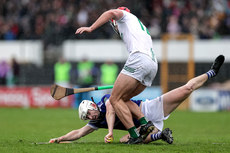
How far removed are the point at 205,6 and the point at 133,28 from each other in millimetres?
14703

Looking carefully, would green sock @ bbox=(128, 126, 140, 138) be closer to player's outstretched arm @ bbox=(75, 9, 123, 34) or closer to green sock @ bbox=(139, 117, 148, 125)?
green sock @ bbox=(139, 117, 148, 125)

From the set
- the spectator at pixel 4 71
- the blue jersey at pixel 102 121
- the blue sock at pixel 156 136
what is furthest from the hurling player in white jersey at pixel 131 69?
the spectator at pixel 4 71

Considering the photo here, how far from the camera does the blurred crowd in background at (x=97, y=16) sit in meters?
21.1

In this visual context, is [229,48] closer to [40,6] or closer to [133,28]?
[40,6]

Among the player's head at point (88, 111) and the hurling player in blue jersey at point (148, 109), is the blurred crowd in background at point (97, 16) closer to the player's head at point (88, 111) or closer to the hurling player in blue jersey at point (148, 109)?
the hurling player in blue jersey at point (148, 109)

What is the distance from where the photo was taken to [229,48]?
766 inches

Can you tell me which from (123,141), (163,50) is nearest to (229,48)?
(163,50)

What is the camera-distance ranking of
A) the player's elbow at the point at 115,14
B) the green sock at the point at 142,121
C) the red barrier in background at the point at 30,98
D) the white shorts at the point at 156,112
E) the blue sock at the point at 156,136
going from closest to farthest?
1. the player's elbow at the point at 115,14
2. the blue sock at the point at 156,136
3. the green sock at the point at 142,121
4. the white shorts at the point at 156,112
5. the red barrier in background at the point at 30,98

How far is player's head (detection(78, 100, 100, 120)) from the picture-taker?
805 cm

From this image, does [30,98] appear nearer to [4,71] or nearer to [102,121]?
[4,71]

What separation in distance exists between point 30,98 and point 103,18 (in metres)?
14.5

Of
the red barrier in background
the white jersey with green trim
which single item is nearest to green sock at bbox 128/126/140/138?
the white jersey with green trim

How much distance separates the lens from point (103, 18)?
7.60 meters

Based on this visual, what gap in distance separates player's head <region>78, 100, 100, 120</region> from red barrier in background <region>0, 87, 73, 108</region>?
1292cm
